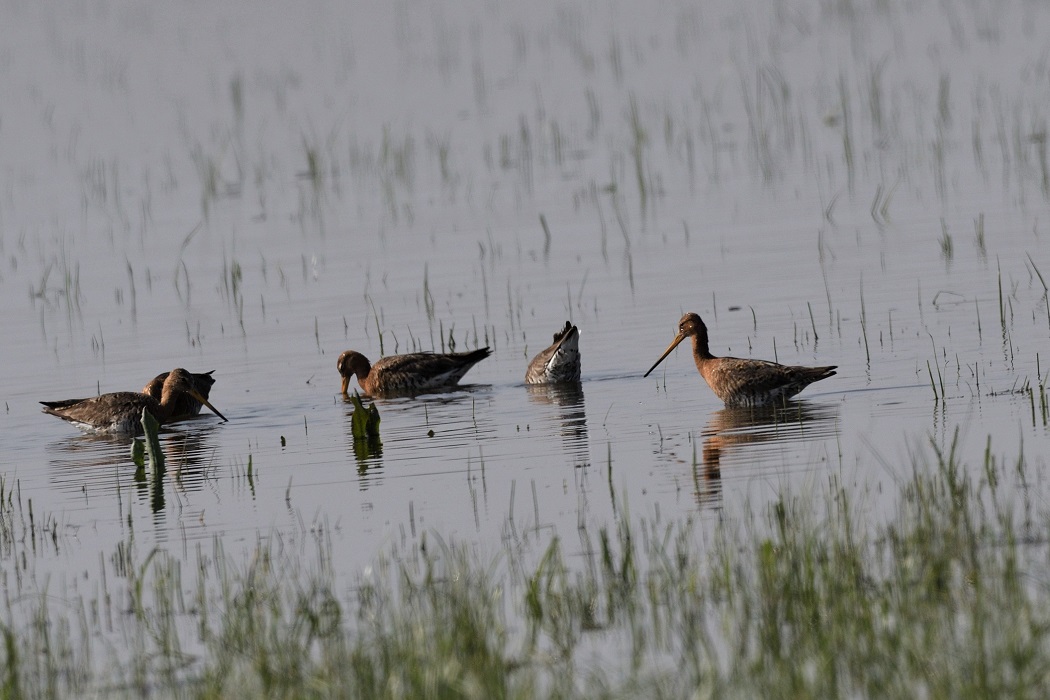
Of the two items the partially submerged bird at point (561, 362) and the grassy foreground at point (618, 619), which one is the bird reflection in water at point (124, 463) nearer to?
the grassy foreground at point (618, 619)

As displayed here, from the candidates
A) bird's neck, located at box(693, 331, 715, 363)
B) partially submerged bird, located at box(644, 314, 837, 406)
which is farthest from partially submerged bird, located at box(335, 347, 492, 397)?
partially submerged bird, located at box(644, 314, 837, 406)

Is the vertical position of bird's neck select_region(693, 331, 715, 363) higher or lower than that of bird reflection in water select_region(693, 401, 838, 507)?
higher

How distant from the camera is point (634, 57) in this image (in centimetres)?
3394

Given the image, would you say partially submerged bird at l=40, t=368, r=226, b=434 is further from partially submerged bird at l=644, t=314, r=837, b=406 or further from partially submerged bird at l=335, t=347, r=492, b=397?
partially submerged bird at l=644, t=314, r=837, b=406

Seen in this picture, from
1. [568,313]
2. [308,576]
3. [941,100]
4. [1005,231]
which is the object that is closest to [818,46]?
[941,100]

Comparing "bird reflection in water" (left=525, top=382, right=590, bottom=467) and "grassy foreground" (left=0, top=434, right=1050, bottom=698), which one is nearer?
"grassy foreground" (left=0, top=434, right=1050, bottom=698)

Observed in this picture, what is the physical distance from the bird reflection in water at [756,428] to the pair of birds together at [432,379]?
178 mm

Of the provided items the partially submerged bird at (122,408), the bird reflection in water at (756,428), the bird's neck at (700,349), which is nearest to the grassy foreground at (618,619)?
the bird reflection in water at (756,428)

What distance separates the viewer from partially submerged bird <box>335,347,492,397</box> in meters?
14.3

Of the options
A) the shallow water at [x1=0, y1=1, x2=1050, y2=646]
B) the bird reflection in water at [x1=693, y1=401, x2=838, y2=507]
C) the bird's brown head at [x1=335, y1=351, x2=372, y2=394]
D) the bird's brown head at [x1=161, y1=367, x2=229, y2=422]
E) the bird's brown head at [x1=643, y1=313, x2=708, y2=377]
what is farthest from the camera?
the bird's brown head at [x1=335, y1=351, x2=372, y2=394]

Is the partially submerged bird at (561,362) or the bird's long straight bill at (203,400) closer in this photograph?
the bird's long straight bill at (203,400)

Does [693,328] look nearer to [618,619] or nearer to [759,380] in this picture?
[759,380]

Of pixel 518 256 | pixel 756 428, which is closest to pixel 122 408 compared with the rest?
pixel 756 428

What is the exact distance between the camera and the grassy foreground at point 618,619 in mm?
5707
